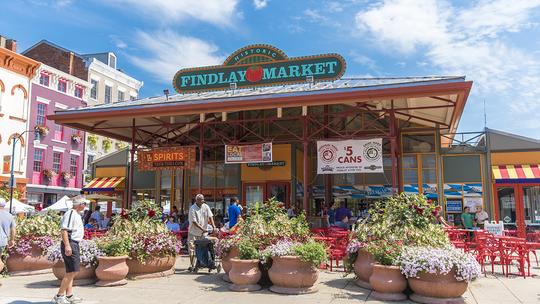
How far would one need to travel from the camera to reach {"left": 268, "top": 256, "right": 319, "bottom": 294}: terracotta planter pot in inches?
300

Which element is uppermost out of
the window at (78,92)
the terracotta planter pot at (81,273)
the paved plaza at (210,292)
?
the window at (78,92)

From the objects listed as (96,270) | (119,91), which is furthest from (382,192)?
(119,91)

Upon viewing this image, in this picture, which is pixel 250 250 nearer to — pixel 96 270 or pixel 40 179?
pixel 96 270

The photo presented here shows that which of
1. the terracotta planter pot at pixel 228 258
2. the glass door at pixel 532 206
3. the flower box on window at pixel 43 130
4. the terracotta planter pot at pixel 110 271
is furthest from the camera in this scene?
the flower box on window at pixel 43 130

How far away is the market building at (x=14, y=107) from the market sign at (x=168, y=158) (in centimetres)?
1869

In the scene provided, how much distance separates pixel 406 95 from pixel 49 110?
32.3 metres

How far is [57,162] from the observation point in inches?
1492

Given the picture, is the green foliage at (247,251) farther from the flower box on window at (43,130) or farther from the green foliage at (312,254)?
the flower box on window at (43,130)

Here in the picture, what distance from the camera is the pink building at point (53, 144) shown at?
3516 centimetres

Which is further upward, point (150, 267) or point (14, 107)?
point (14, 107)

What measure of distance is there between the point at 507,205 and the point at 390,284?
11.6 m

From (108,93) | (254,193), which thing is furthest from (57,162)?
(254,193)

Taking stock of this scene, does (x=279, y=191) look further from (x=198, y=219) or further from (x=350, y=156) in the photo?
(x=198, y=219)

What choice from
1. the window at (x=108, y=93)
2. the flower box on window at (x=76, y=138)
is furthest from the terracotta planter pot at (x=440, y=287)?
the window at (x=108, y=93)
